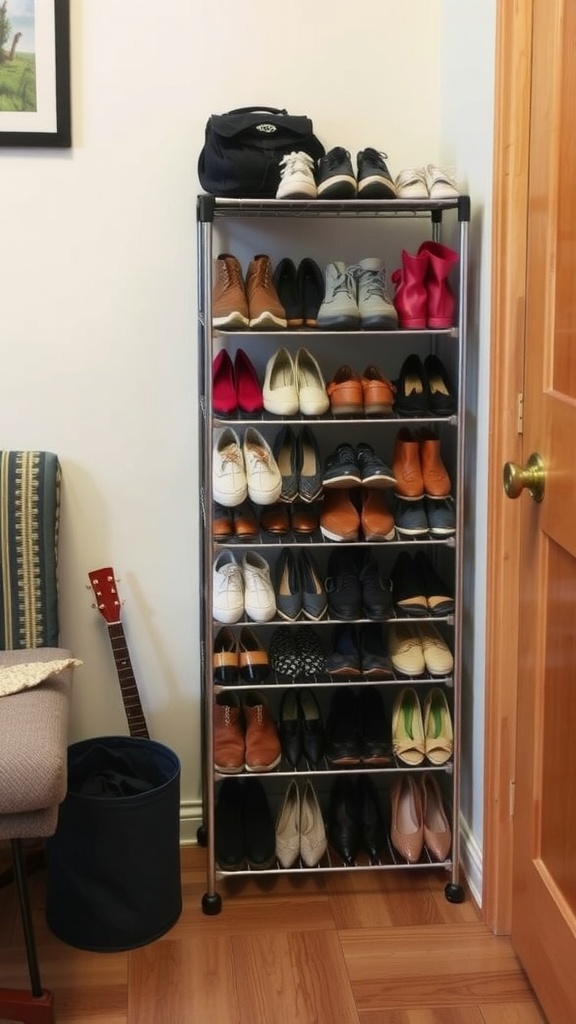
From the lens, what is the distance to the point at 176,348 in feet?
8.36

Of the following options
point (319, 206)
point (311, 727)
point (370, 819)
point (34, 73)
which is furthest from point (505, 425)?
point (34, 73)

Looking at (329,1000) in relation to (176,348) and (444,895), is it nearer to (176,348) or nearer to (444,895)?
(444,895)

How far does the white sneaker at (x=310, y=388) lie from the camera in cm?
231

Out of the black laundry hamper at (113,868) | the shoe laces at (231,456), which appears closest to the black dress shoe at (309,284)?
the shoe laces at (231,456)

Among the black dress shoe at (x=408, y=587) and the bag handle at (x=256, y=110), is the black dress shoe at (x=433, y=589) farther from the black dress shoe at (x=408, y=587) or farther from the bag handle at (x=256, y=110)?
the bag handle at (x=256, y=110)

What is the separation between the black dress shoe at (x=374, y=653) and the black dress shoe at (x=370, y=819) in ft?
1.11

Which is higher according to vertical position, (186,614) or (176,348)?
(176,348)

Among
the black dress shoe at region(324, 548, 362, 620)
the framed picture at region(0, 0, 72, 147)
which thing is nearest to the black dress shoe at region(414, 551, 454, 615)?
the black dress shoe at region(324, 548, 362, 620)

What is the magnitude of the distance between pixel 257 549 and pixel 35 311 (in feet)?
2.34

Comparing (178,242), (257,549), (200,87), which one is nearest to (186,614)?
(257,549)

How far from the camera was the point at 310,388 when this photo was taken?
91.7 inches

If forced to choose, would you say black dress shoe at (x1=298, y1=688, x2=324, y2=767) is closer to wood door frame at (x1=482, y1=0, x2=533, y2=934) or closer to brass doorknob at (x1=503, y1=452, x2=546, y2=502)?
wood door frame at (x1=482, y1=0, x2=533, y2=934)

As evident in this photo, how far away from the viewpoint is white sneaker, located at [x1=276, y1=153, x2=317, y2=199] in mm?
2188

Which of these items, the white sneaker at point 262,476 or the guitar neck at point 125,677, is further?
the guitar neck at point 125,677
